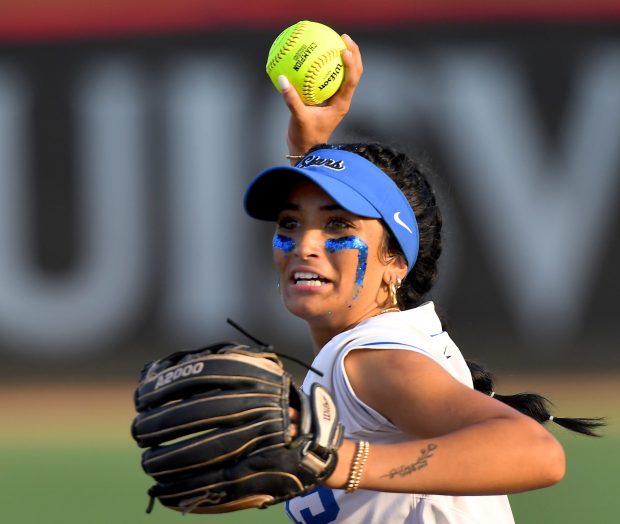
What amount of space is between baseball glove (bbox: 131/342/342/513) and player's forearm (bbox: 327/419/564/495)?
0.23 feet

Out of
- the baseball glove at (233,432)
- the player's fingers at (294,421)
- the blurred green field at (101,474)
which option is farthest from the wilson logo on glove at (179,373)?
the blurred green field at (101,474)

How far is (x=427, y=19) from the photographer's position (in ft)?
23.7

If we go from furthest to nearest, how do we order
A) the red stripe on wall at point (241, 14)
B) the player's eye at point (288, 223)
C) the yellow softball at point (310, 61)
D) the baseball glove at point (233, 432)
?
1. the red stripe on wall at point (241, 14)
2. the yellow softball at point (310, 61)
3. the player's eye at point (288, 223)
4. the baseball glove at point (233, 432)

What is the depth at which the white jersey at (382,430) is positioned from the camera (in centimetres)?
208

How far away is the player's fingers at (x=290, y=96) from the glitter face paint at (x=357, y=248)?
739mm

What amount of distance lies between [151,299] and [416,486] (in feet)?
17.4

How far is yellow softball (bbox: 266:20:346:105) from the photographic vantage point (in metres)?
3.26

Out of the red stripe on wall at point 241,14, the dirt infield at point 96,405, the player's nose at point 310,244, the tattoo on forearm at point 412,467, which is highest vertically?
the red stripe on wall at point 241,14

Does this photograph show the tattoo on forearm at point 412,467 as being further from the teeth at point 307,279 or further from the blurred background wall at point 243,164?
the blurred background wall at point 243,164

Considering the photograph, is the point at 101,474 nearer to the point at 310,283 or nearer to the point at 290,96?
the point at 290,96

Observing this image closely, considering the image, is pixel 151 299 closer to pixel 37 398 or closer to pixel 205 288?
pixel 205 288

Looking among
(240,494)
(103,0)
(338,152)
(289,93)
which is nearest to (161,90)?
(103,0)

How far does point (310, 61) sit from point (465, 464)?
1.77 meters

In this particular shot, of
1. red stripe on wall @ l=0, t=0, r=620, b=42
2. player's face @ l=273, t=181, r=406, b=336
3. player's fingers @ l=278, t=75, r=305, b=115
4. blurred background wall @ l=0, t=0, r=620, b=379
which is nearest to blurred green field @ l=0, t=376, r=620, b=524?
blurred background wall @ l=0, t=0, r=620, b=379
